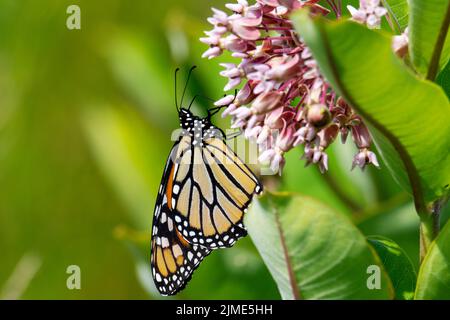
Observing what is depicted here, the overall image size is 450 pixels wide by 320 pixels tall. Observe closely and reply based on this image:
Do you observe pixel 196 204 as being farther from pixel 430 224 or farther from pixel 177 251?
pixel 430 224

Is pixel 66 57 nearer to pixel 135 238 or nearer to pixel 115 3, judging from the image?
pixel 115 3

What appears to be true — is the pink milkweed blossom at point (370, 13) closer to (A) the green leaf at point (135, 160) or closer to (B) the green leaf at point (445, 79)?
(B) the green leaf at point (445, 79)

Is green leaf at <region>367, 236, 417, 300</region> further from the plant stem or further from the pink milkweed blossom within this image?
the pink milkweed blossom

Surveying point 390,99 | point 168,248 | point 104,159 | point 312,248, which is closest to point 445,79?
point 390,99

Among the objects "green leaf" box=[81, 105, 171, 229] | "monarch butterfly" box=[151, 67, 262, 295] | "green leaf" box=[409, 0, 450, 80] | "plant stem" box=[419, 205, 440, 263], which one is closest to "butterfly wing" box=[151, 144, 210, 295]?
"monarch butterfly" box=[151, 67, 262, 295]
